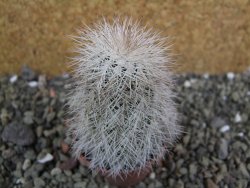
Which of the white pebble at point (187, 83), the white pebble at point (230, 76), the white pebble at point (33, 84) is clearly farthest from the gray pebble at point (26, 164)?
the white pebble at point (230, 76)

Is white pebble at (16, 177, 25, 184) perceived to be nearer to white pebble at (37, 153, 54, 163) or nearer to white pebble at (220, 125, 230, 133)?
white pebble at (37, 153, 54, 163)

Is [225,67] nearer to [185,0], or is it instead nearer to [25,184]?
[185,0]

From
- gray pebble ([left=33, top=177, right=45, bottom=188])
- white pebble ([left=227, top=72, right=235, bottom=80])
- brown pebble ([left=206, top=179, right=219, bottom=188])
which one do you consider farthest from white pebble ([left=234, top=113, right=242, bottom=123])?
gray pebble ([left=33, top=177, right=45, bottom=188])

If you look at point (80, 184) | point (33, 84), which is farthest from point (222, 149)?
point (33, 84)

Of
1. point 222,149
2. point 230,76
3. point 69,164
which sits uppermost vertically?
point 230,76

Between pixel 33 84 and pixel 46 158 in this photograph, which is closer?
pixel 46 158

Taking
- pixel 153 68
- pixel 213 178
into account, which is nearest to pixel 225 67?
pixel 213 178

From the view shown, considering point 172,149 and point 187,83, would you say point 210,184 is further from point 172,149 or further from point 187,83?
point 187,83
